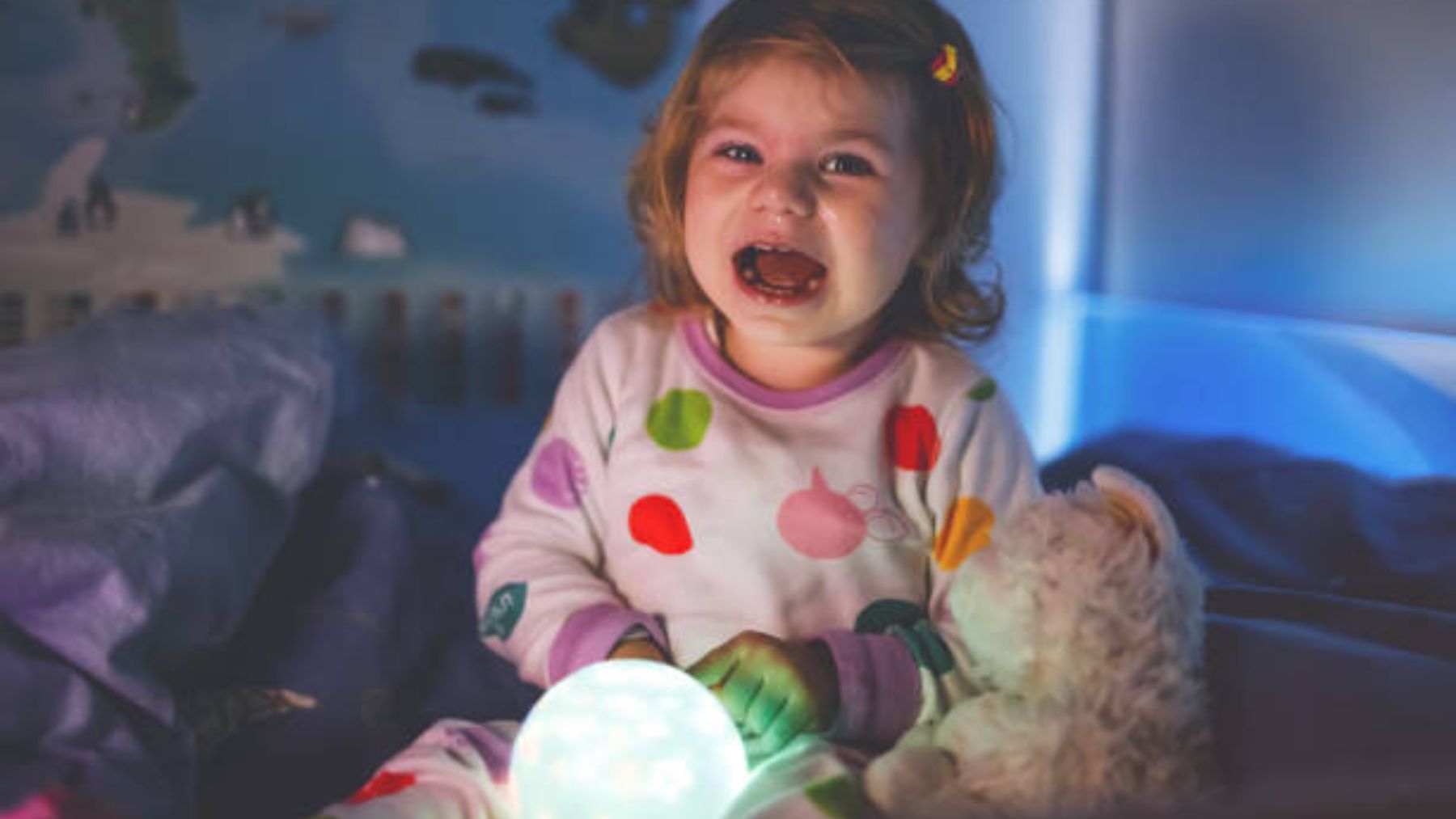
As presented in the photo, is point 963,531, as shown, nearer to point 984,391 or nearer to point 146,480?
point 984,391

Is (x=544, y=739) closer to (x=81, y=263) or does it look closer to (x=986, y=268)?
(x=986, y=268)

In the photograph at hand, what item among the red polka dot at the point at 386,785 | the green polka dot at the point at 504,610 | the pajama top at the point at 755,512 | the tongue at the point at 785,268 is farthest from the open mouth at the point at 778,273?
the red polka dot at the point at 386,785

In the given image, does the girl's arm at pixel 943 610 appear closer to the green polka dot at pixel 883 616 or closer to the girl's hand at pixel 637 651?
the green polka dot at pixel 883 616

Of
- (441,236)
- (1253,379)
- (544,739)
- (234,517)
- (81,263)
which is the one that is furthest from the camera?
(441,236)

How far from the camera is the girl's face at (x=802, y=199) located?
0.90 meters

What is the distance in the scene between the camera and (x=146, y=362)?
1108mm

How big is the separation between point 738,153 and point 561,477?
1.09 feet

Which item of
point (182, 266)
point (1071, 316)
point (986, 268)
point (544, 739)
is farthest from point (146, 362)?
point (1071, 316)

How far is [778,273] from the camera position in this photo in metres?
0.94

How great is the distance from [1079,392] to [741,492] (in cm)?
74

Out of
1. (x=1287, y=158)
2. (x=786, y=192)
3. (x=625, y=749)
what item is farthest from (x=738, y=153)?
(x=1287, y=158)

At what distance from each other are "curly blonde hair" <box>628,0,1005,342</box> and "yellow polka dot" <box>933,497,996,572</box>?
7.7 inches

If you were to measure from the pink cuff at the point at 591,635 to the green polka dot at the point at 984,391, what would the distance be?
0.34m

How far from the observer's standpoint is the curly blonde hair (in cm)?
94
